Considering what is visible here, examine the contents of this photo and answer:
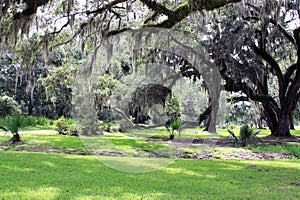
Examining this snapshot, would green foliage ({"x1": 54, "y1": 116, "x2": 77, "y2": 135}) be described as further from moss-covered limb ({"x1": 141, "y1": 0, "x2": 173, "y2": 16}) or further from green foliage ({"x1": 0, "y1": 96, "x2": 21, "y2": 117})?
moss-covered limb ({"x1": 141, "y1": 0, "x2": 173, "y2": 16})

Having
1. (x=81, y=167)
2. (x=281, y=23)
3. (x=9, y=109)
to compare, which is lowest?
(x=81, y=167)

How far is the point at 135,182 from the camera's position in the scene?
17.3 ft

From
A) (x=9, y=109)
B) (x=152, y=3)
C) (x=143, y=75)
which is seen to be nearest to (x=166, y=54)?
(x=143, y=75)

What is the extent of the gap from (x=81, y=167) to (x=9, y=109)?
19694 millimetres

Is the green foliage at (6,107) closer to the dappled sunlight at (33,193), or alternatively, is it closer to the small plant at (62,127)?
the small plant at (62,127)

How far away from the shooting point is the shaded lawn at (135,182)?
4.35 m

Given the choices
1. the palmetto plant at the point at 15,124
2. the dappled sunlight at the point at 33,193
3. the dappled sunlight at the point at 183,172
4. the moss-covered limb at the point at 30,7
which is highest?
the moss-covered limb at the point at 30,7

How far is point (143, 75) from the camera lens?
18.4 meters

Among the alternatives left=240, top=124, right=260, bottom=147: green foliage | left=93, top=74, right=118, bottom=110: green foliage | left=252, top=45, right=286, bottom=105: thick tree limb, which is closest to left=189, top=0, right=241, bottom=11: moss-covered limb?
left=240, top=124, right=260, bottom=147: green foliage

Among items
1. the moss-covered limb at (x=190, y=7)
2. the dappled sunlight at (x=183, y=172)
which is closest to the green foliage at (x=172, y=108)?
the moss-covered limb at (x=190, y=7)

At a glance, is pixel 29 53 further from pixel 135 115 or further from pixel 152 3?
pixel 135 115

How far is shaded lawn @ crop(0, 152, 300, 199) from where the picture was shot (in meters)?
4.35

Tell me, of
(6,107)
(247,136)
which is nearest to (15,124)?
(247,136)

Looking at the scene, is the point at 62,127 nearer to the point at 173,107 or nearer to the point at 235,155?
the point at 173,107
